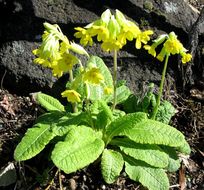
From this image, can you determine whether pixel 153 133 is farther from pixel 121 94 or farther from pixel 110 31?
pixel 110 31

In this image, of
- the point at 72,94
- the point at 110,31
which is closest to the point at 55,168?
the point at 72,94

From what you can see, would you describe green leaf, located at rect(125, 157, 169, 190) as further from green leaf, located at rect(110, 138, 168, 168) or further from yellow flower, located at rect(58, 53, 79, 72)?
yellow flower, located at rect(58, 53, 79, 72)

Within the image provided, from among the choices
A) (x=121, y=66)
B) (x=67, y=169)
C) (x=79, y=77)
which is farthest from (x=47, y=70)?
(x=67, y=169)

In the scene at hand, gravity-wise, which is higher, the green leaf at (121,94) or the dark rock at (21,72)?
the green leaf at (121,94)

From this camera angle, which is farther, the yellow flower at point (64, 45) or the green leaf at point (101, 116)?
the green leaf at point (101, 116)

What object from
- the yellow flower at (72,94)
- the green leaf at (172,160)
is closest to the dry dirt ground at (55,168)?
the green leaf at (172,160)

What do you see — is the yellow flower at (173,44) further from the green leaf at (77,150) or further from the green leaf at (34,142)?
the green leaf at (34,142)

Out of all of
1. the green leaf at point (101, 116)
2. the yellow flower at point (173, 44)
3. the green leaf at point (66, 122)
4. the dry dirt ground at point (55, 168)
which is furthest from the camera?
the dry dirt ground at point (55, 168)
